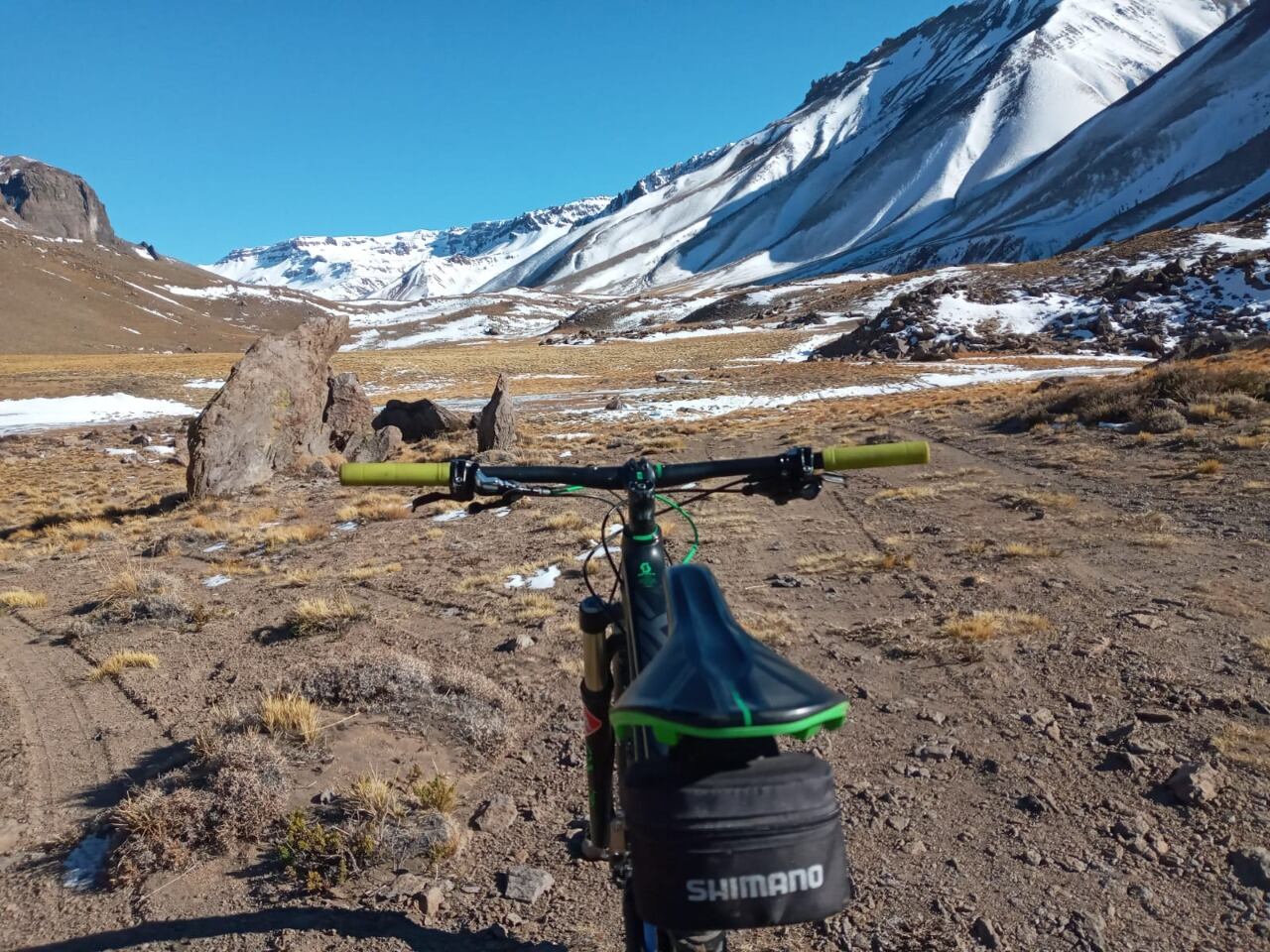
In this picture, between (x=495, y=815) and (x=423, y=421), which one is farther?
(x=423, y=421)

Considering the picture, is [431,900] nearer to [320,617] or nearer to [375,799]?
[375,799]

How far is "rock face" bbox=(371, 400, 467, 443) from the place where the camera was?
23.1 m

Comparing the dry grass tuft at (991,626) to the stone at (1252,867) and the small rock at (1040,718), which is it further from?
the stone at (1252,867)

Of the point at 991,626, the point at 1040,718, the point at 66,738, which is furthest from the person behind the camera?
the point at 991,626

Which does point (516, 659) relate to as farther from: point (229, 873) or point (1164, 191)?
point (1164, 191)

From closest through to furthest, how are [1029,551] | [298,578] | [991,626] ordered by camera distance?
[991,626] < [1029,551] < [298,578]

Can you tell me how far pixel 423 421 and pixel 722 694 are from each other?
2263cm

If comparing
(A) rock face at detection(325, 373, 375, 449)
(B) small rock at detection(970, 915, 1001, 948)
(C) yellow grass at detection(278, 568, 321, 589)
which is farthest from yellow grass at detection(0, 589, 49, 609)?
(A) rock face at detection(325, 373, 375, 449)

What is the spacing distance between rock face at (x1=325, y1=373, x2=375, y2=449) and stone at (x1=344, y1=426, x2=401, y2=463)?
8.7 inches

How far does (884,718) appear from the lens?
15.6 feet

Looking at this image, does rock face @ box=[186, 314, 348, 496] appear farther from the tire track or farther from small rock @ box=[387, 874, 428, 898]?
small rock @ box=[387, 874, 428, 898]

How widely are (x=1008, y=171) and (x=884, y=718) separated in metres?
219

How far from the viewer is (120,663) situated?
20.0 ft

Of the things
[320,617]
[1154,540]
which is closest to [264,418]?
[320,617]
